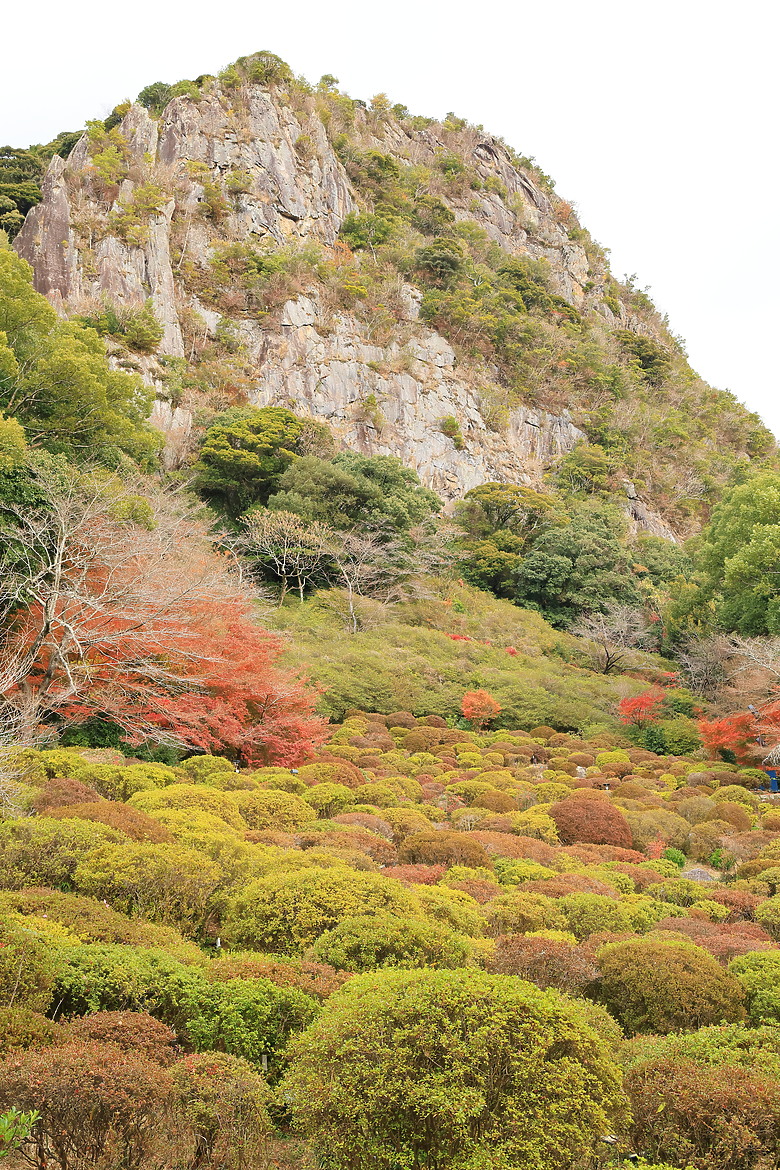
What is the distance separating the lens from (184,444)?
3088 centimetres

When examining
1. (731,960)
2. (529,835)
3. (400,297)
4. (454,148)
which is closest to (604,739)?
(529,835)

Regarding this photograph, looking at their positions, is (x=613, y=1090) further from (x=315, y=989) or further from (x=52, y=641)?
(x=52, y=641)

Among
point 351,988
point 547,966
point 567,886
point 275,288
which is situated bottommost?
point 567,886

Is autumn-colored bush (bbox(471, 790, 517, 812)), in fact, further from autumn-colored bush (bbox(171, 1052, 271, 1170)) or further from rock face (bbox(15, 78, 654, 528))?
rock face (bbox(15, 78, 654, 528))

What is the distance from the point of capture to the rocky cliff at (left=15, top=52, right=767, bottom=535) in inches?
1388

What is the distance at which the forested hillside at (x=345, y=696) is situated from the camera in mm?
3398

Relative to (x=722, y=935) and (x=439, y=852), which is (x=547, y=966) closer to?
(x=722, y=935)

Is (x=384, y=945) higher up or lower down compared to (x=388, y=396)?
lower down

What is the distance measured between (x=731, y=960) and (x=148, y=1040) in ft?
16.0

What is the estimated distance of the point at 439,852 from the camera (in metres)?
9.55

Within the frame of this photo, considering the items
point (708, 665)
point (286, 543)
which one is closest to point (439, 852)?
point (286, 543)

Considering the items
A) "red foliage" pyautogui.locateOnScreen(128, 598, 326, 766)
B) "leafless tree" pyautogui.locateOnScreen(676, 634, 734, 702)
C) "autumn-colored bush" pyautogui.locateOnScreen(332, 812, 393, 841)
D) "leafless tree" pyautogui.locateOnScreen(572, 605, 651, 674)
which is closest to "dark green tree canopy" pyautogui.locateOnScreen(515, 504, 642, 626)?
"leafless tree" pyautogui.locateOnScreen(572, 605, 651, 674)

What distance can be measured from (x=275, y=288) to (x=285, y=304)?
1.23 metres

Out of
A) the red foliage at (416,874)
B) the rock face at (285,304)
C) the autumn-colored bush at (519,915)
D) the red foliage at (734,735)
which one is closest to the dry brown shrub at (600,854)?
the red foliage at (416,874)
